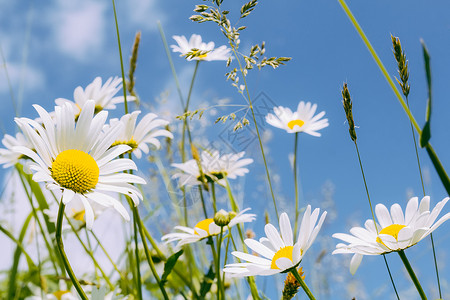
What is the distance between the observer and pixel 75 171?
73 centimetres

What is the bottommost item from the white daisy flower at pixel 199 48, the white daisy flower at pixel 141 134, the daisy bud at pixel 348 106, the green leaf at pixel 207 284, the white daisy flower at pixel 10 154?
the green leaf at pixel 207 284

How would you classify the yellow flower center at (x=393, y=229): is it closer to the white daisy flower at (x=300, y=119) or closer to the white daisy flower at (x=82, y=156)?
the white daisy flower at (x=82, y=156)

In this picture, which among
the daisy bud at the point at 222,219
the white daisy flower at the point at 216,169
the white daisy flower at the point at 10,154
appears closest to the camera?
the daisy bud at the point at 222,219

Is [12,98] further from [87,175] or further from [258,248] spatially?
[258,248]

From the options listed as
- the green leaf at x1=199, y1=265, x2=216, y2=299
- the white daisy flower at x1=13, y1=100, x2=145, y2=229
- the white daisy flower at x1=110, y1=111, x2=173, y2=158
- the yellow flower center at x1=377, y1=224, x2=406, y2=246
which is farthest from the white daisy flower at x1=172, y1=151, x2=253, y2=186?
the yellow flower center at x1=377, y1=224, x2=406, y2=246

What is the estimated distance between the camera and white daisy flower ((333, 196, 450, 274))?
2.07 ft

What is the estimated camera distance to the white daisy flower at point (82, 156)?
718 millimetres

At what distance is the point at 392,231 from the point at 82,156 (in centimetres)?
51

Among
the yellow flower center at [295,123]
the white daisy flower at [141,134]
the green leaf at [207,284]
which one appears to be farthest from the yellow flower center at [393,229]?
the yellow flower center at [295,123]

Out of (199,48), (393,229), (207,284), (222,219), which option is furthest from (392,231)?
(199,48)

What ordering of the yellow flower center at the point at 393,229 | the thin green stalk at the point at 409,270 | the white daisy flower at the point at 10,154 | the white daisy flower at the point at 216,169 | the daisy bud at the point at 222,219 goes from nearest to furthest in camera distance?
the thin green stalk at the point at 409,270 → the yellow flower center at the point at 393,229 → the daisy bud at the point at 222,219 → the white daisy flower at the point at 216,169 → the white daisy flower at the point at 10,154

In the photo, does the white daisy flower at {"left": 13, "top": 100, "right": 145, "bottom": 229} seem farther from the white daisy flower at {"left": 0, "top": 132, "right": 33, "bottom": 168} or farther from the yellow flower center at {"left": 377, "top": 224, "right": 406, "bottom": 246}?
the white daisy flower at {"left": 0, "top": 132, "right": 33, "bottom": 168}

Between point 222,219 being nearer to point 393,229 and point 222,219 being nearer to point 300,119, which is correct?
point 393,229

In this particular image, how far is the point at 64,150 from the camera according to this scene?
790 mm
